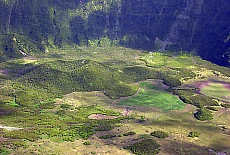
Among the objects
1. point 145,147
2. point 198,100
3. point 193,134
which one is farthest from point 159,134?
point 198,100

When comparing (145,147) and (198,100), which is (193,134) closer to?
(145,147)

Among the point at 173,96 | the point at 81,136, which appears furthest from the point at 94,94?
the point at 81,136

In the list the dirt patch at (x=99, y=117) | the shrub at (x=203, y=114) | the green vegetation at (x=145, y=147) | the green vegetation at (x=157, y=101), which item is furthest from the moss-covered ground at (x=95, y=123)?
the dirt patch at (x=99, y=117)

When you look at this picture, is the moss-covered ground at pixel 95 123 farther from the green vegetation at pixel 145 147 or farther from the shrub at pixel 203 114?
the shrub at pixel 203 114

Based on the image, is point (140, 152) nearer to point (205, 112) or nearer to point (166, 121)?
point (166, 121)

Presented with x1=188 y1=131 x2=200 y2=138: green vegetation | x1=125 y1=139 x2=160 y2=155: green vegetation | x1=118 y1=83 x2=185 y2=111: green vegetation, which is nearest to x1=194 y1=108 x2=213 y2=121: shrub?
x1=118 y1=83 x2=185 y2=111: green vegetation
